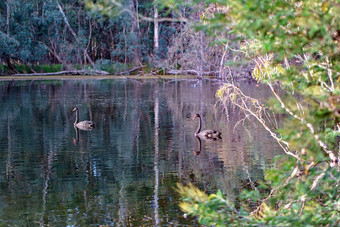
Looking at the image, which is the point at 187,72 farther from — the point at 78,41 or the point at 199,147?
the point at 199,147

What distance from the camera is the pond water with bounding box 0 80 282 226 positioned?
9.00 meters

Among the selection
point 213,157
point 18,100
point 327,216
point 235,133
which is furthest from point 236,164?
point 18,100

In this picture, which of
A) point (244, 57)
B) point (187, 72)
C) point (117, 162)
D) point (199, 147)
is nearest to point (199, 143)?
point (199, 147)

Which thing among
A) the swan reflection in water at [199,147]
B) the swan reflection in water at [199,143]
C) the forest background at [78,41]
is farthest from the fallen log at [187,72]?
the swan reflection in water at [199,147]

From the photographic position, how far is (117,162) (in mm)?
12680

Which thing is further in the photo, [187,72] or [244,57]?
[187,72]

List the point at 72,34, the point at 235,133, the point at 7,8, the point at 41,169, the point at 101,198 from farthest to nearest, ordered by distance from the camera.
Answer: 1. the point at 72,34
2. the point at 7,8
3. the point at 235,133
4. the point at 41,169
5. the point at 101,198

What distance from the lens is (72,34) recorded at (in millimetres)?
51312

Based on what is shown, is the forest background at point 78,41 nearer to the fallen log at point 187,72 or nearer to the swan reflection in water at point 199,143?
the fallen log at point 187,72

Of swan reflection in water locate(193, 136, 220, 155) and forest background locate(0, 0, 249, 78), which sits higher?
forest background locate(0, 0, 249, 78)

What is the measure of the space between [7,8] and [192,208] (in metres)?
41.4

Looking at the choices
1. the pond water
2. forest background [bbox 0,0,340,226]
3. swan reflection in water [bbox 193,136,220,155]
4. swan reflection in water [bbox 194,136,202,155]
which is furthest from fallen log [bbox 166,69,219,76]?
swan reflection in water [bbox 194,136,202,155]

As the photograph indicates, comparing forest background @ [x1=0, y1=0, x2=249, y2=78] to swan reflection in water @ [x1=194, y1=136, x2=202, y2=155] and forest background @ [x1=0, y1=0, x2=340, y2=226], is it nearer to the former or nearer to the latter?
forest background @ [x1=0, y1=0, x2=340, y2=226]

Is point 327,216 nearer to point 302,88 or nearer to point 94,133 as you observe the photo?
point 302,88
